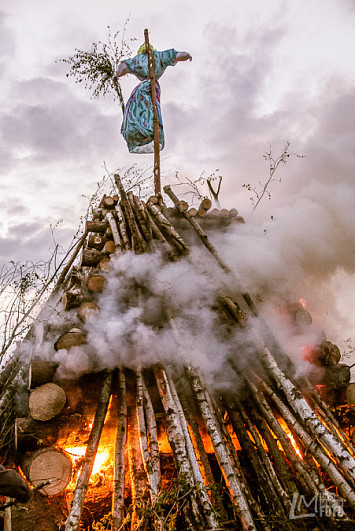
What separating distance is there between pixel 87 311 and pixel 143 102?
6.30 metres

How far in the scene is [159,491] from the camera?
10.1 feet

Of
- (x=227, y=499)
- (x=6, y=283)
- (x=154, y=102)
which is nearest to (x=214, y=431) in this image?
(x=227, y=499)

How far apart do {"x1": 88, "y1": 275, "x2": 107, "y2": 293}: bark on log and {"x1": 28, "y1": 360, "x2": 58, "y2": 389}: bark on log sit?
1634 mm

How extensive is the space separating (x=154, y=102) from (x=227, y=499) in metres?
8.66

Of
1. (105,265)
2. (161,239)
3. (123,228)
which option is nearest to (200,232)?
(161,239)

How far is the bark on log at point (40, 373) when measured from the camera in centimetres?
372

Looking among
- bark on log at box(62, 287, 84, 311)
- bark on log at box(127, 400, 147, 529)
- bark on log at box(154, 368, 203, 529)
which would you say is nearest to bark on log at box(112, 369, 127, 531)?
bark on log at box(127, 400, 147, 529)

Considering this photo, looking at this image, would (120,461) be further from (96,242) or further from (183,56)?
(183,56)

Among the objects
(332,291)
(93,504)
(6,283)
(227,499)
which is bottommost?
(227,499)

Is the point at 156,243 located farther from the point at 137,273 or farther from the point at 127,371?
the point at 127,371

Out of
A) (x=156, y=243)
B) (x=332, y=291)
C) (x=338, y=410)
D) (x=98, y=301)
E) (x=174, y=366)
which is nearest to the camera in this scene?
(x=174, y=366)

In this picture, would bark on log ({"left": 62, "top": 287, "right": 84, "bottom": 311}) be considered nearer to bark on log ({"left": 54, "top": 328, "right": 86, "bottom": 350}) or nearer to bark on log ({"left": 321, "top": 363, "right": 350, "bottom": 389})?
bark on log ({"left": 54, "top": 328, "right": 86, "bottom": 350})

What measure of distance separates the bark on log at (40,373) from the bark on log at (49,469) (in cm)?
72

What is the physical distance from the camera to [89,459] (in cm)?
327
